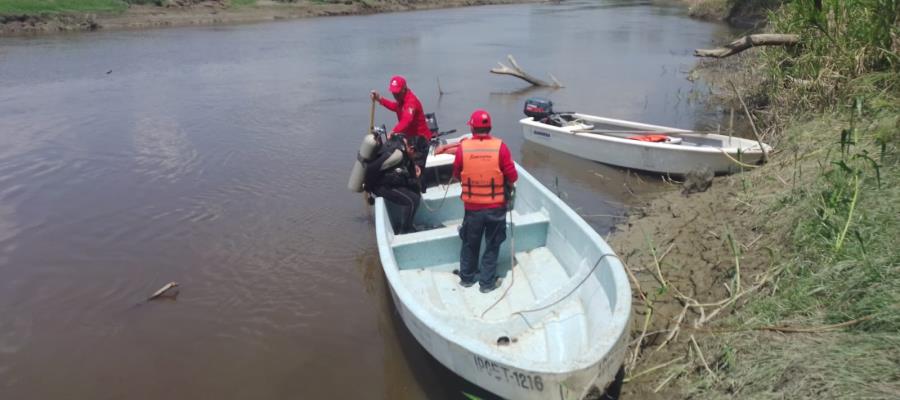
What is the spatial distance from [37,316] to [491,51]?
21977 millimetres

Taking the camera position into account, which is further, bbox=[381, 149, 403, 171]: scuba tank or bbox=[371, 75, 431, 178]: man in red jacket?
bbox=[371, 75, 431, 178]: man in red jacket

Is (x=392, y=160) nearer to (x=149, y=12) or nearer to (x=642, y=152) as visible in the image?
(x=642, y=152)

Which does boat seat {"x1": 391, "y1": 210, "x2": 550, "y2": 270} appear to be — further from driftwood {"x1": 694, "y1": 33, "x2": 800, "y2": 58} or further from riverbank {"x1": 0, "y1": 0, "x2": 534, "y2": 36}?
riverbank {"x1": 0, "y1": 0, "x2": 534, "y2": 36}

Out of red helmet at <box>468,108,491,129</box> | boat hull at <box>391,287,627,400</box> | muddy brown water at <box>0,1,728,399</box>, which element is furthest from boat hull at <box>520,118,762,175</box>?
boat hull at <box>391,287,627,400</box>

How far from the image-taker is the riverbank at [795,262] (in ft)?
11.3

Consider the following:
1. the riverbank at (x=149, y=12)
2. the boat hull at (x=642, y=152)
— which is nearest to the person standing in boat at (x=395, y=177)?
the boat hull at (x=642, y=152)

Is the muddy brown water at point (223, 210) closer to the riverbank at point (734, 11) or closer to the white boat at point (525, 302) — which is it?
the white boat at point (525, 302)

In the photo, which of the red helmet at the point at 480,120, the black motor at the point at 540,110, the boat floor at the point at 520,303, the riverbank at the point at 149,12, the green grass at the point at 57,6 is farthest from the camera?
the green grass at the point at 57,6

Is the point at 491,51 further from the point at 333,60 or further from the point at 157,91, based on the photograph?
the point at 157,91

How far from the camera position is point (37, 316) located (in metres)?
6.13

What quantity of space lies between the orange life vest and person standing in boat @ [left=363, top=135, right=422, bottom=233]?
1.40 m

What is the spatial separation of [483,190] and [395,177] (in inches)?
63.0

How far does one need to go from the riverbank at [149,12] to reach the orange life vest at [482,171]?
33378 mm

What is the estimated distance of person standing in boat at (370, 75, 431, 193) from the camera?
6.96m
